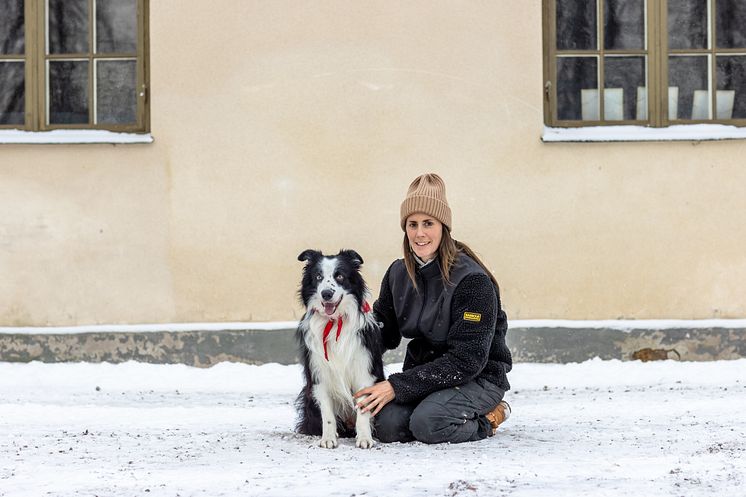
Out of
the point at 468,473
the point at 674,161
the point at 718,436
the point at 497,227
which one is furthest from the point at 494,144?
the point at 468,473

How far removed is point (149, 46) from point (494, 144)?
2.74m

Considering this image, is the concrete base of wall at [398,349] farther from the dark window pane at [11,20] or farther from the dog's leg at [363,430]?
the dog's leg at [363,430]

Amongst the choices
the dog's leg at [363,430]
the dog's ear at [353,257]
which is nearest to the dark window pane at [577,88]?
the dog's ear at [353,257]

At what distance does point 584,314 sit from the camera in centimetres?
789

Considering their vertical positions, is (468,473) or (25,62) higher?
(25,62)

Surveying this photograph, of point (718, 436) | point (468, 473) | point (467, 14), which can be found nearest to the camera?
point (468, 473)

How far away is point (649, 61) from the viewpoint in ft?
26.6

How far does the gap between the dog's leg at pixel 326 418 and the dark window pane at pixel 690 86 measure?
14.4 ft

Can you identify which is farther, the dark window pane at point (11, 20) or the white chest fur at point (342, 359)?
the dark window pane at point (11, 20)

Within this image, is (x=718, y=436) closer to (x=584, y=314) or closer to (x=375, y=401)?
(x=375, y=401)

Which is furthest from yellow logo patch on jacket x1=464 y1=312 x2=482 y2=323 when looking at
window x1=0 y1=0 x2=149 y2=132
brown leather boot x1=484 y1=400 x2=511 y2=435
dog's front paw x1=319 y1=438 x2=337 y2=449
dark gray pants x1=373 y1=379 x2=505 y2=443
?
window x1=0 y1=0 x2=149 y2=132

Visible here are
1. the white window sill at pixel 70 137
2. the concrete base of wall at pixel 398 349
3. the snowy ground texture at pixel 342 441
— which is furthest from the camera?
the white window sill at pixel 70 137

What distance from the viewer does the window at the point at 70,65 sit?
811 cm

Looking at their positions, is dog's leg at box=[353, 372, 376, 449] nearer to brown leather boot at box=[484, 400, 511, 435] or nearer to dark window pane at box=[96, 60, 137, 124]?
brown leather boot at box=[484, 400, 511, 435]
